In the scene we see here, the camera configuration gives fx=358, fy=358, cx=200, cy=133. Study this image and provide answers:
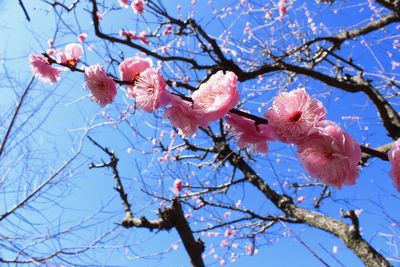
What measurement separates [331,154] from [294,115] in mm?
196

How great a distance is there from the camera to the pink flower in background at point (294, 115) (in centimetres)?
123

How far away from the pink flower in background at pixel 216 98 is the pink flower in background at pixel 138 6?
14.5 ft

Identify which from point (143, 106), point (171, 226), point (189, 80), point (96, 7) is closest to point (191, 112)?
point (143, 106)

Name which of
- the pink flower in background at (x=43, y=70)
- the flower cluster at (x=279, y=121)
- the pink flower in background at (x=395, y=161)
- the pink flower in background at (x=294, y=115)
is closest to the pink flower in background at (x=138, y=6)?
the pink flower in background at (x=43, y=70)

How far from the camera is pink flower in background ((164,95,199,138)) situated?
131cm

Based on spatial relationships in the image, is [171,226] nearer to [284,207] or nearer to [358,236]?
[358,236]

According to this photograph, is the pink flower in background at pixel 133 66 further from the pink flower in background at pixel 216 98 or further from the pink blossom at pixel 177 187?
the pink blossom at pixel 177 187

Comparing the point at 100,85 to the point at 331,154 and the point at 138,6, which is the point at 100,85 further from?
the point at 138,6

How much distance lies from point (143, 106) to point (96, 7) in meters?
3.38

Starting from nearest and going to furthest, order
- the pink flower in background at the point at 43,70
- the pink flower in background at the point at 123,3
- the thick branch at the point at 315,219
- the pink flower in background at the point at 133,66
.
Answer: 1. the pink flower in background at the point at 133,66
2. the pink flower in background at the point at 43,70
3. the thick branch at the point at 315,219
4. the pink flower in background at the point at 123,3

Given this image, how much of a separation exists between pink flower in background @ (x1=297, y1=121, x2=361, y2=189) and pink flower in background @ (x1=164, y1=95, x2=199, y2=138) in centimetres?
40

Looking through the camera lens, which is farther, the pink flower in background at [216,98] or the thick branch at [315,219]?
the thick branch at [315,219]

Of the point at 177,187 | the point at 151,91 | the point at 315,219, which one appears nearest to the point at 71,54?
the point at 151,91

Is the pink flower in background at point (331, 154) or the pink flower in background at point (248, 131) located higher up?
the pink flower in background at point (248, 131)
